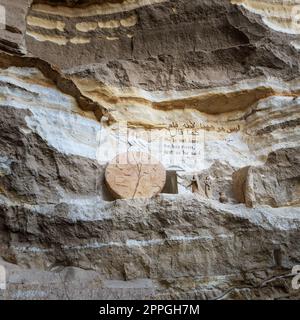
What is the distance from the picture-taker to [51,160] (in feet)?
16.6

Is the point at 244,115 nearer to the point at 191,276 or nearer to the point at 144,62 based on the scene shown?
the point at 144,62

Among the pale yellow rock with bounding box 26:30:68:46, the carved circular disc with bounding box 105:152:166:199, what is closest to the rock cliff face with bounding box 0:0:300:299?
the pale yellow rock with bounding box 26:30:68:46

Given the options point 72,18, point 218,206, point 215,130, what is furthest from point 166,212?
point 72,18

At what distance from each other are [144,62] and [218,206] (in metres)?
2.27

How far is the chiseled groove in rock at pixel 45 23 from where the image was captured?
6.61 meters

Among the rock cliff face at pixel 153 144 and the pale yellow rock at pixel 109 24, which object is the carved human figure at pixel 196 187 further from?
the pale yellow rock at pixel 109 24

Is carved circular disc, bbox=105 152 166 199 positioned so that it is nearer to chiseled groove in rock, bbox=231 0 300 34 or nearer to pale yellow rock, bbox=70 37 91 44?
pale yellow rock, bbox=70 37 91 44

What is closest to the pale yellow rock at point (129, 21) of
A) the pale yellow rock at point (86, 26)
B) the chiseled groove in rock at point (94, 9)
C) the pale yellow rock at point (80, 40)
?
the chiseled groove in rock at point (94, 9)

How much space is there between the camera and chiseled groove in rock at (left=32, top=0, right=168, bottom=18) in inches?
266

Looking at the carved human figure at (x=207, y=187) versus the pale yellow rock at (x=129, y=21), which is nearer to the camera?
the carved human figure at (x=207, y=187)

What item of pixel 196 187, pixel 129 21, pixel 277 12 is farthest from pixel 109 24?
pixel 196 187

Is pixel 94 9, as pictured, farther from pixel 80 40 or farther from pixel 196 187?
pixel 196 187

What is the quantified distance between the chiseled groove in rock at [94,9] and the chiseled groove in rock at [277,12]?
1.18m

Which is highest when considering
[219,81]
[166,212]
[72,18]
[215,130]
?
[72,18]
